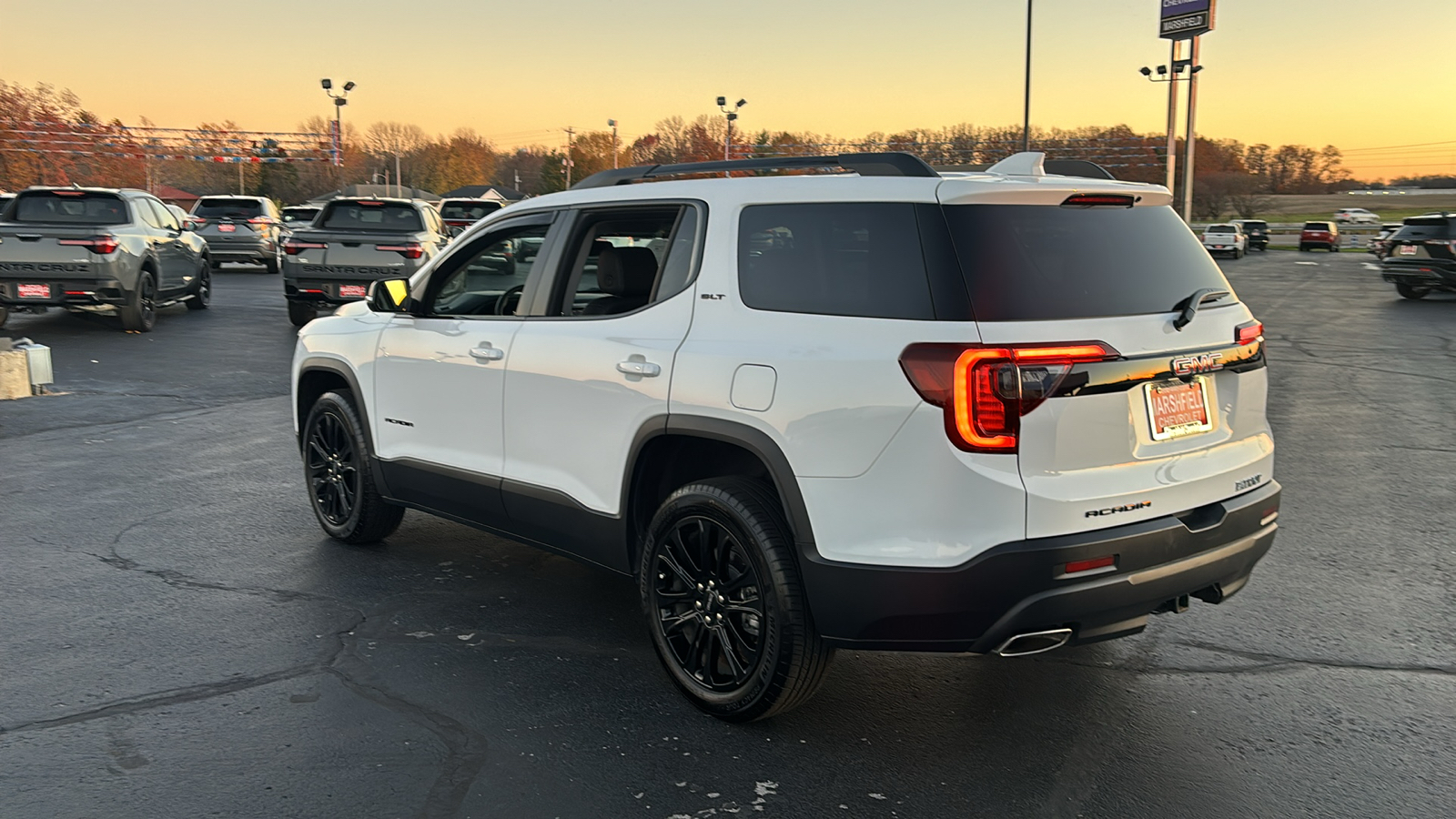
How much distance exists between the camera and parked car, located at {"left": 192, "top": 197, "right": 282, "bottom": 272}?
2789cm

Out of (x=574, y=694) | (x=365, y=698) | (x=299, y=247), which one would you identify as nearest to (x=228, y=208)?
(x=299, y=247)

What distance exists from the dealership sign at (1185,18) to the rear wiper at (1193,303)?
213 feet

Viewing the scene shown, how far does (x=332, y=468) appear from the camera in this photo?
6117 mm

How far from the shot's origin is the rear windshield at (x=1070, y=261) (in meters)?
3.40

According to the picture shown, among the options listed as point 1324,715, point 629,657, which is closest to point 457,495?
point 629,657

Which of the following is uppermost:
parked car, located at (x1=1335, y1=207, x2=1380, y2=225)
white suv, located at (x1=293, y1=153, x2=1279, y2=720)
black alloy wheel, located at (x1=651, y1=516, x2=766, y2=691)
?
parked car, located at (x1=1335, y1=207, x2=1380, y2=225)

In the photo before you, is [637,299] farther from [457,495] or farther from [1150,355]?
[1150,355]

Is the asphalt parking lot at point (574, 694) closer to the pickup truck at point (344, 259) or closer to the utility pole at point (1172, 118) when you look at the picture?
the pickup truck at point (344, 259)

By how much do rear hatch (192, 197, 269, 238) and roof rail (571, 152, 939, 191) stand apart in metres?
25.9

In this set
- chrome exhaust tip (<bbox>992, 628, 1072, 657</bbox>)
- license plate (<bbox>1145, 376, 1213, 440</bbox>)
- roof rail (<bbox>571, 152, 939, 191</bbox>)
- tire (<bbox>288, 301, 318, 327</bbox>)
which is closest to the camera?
chrome exhaust tip (<bbox>992, 628, 1072, 657</bbox>)

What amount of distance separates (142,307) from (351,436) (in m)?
11.9

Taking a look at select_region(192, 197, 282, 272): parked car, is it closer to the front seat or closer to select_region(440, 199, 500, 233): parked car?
select_region(440, 199, 500, 233): parked car

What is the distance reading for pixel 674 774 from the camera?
140 inches

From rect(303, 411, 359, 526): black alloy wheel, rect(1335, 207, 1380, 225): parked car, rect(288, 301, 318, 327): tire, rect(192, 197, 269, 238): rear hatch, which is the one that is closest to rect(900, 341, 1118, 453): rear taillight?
rect(303, 411, 359, 526): black alloy wheel
